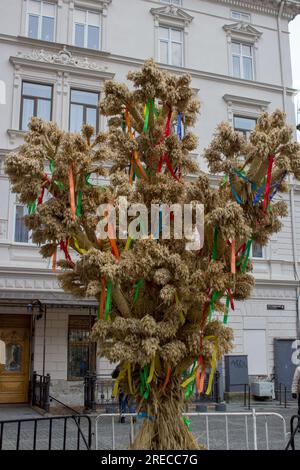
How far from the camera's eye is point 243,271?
6199mm

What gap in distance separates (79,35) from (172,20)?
3.65 m

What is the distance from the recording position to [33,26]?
56.3 feet

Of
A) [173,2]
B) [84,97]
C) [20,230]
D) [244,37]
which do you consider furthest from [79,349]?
[244,37]

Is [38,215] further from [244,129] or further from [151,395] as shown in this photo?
[244,129]

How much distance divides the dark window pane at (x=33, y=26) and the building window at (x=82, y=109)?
2.20 metres

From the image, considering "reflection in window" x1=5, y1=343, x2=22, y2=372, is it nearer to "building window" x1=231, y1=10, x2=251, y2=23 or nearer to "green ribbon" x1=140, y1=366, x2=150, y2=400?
"green ribbon" x1=140, y1=366, x2=150, y2=400

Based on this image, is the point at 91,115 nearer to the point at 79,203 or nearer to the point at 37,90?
the point at 37,90

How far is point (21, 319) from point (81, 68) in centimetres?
826

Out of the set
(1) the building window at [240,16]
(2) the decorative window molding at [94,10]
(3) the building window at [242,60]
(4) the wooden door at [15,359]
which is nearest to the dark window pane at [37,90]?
(2) the decorative window molding at [94,10]

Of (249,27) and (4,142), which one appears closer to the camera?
(4,142)

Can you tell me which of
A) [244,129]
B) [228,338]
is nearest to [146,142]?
[228,338]
